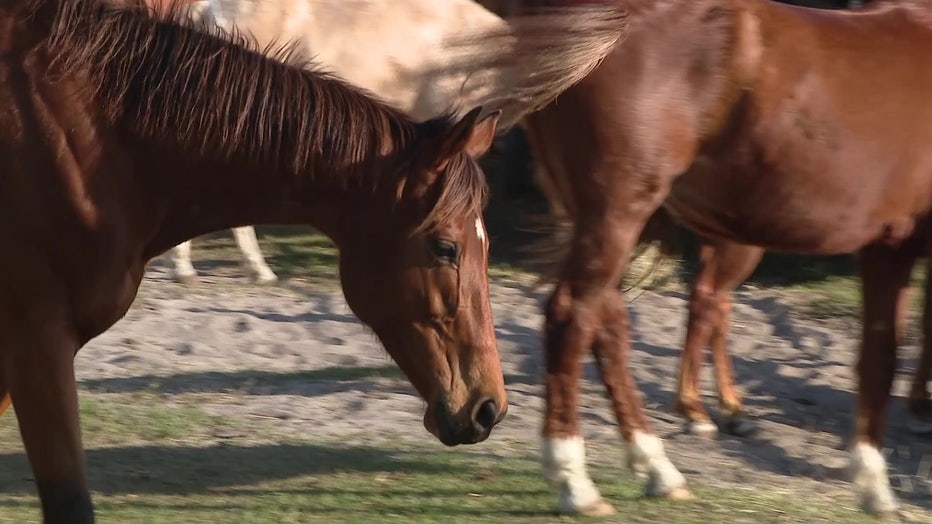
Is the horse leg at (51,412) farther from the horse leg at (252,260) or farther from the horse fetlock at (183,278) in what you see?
the horse leg at (252,260)

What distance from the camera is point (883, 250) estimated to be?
489cm

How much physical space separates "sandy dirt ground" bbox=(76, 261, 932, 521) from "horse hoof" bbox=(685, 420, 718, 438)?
0.15ft

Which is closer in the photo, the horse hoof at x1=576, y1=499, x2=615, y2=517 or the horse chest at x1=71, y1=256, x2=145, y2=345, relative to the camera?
the horse chest at x1=71, y1=256, x2=145, y2=345

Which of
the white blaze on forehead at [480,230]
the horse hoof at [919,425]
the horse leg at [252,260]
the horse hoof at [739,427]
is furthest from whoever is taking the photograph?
the horse leg at [252,260]

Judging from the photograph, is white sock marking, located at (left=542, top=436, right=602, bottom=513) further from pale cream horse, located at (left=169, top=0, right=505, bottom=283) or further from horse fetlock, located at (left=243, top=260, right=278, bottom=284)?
horse fetlock, located at (left=243, top=260, right=278, bottom=284)

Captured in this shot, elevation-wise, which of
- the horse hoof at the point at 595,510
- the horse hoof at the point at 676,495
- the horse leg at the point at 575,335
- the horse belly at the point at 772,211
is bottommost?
the horse hoof at the point at 676,495

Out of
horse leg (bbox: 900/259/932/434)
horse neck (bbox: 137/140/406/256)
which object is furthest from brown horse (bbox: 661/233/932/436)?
horse neck (bbox: 137/140/406/256)

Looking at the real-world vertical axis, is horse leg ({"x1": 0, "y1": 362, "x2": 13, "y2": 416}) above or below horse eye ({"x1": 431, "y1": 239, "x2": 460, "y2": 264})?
below

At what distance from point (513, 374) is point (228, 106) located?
3670 millimetres

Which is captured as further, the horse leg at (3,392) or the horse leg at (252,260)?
the horse leg at (252,260)

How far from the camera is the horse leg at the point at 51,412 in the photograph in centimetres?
321

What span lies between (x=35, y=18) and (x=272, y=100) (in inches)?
24.1

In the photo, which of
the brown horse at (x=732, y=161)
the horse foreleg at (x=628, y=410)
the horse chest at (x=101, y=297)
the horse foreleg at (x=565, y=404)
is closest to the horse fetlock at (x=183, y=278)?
the brown horse at (x=732, y=161)

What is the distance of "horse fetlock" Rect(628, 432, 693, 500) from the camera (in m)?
4.65
